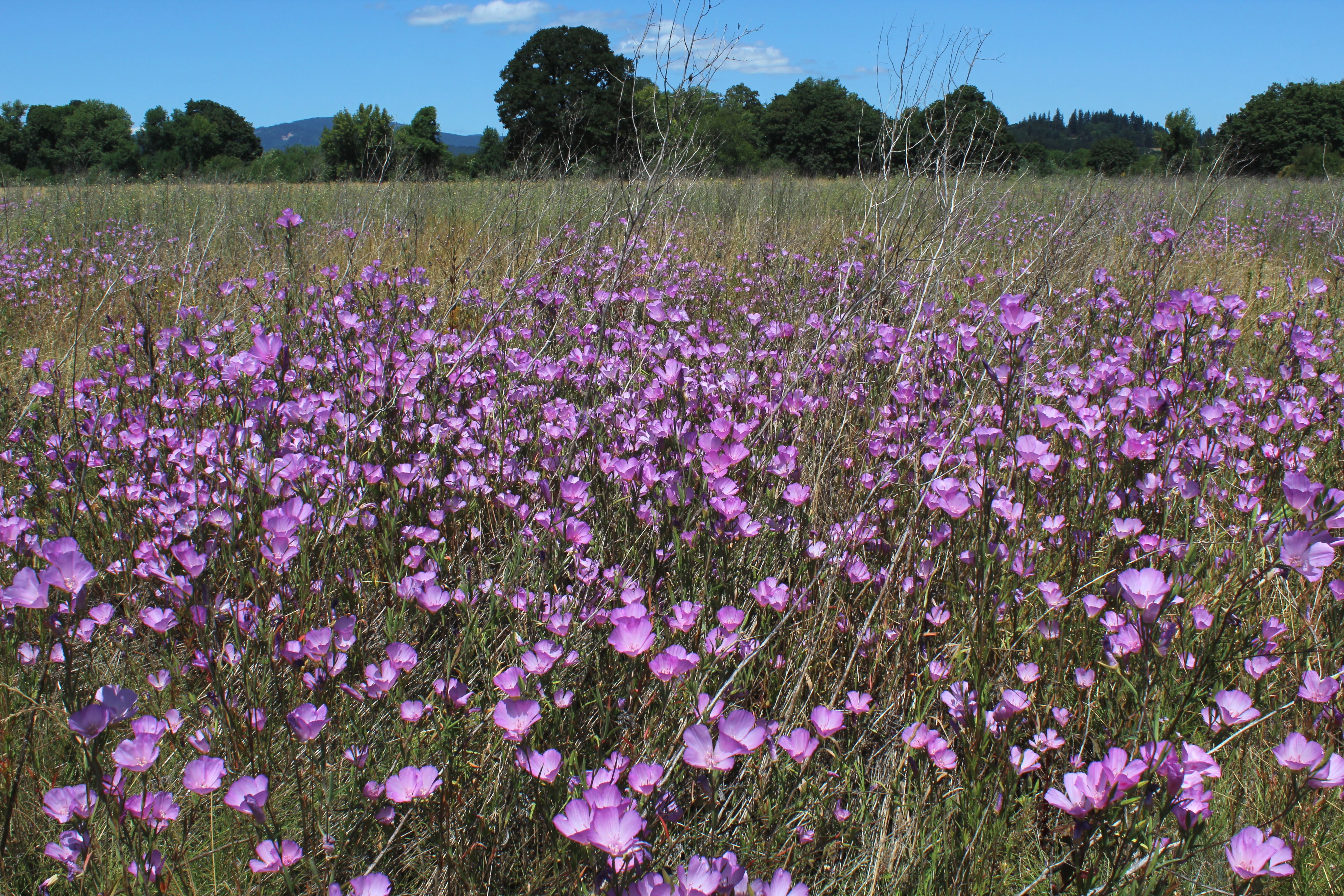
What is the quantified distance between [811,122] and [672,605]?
5669 cm

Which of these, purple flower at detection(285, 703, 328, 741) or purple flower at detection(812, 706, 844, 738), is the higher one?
purple flower at detection(285, 703, 328, 741)

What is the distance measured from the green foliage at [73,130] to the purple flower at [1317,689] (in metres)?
56.1

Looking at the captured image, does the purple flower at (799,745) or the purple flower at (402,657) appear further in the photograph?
the purple flower at (402,657)

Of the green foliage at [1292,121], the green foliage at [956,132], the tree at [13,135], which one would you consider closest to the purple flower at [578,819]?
the green foliage at [956,132]

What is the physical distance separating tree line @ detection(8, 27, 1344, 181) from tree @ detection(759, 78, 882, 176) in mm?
135

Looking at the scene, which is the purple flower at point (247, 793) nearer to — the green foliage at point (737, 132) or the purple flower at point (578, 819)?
the purple flower at point (578, 819)

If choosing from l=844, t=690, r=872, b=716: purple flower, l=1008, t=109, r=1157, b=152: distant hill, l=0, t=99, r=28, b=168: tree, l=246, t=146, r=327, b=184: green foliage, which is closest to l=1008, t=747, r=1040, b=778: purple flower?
l=844, t=690, r=872, b=716: purple flower

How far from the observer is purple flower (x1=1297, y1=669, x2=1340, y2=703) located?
1321 mm

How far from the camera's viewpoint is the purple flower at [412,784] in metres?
1.17

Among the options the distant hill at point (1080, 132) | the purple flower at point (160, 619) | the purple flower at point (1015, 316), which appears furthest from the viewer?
the distant hill at point (1080, 132)

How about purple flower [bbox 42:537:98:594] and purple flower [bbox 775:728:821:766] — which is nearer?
purple flower [bbox 42:537:98:594]

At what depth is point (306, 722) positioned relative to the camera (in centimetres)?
121

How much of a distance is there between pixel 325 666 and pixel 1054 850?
4.40 ft

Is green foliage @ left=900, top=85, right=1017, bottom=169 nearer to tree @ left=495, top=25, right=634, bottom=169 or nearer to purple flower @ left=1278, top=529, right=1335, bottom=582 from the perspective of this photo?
purple flower @ left=1278, top=529, right=1335, bottom=582
